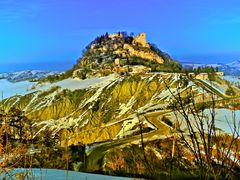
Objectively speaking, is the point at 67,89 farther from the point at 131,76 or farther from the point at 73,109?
the point at 131,76

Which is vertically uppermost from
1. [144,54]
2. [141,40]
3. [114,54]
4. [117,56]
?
[141,40]

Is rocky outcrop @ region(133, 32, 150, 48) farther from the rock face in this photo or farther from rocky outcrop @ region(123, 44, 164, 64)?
rocky outcrop @ region(123, 44, 164, 64)

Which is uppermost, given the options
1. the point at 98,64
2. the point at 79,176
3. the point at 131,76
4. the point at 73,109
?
the point at 98,64

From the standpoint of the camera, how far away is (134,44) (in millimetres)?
109625

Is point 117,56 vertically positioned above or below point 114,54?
below

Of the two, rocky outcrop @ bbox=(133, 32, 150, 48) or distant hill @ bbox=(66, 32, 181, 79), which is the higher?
rocky outcrop @ bbox=(133, 32, 150, 48)

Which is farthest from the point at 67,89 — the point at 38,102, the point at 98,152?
the point at 98,152

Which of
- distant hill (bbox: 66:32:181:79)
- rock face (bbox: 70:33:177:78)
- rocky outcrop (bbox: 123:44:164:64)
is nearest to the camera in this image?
distant hill (bbox: 66:32:181:79)

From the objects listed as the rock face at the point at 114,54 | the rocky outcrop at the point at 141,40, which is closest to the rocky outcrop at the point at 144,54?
the rock face at the point at 114,54

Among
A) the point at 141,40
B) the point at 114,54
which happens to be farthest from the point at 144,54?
the point at 141,40

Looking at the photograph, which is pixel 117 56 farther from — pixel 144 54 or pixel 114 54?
pixel 144 54

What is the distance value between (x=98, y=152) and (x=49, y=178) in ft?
20.6

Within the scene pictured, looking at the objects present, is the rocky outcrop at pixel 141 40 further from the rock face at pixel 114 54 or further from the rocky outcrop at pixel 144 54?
the rocky outcrop at pixel 144 54

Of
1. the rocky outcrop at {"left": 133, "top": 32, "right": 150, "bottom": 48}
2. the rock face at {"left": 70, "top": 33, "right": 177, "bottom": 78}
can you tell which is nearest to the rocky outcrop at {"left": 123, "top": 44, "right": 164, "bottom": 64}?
the rock face at {"left": 70, "top": 33, "right": 177, "bottom": 78}
